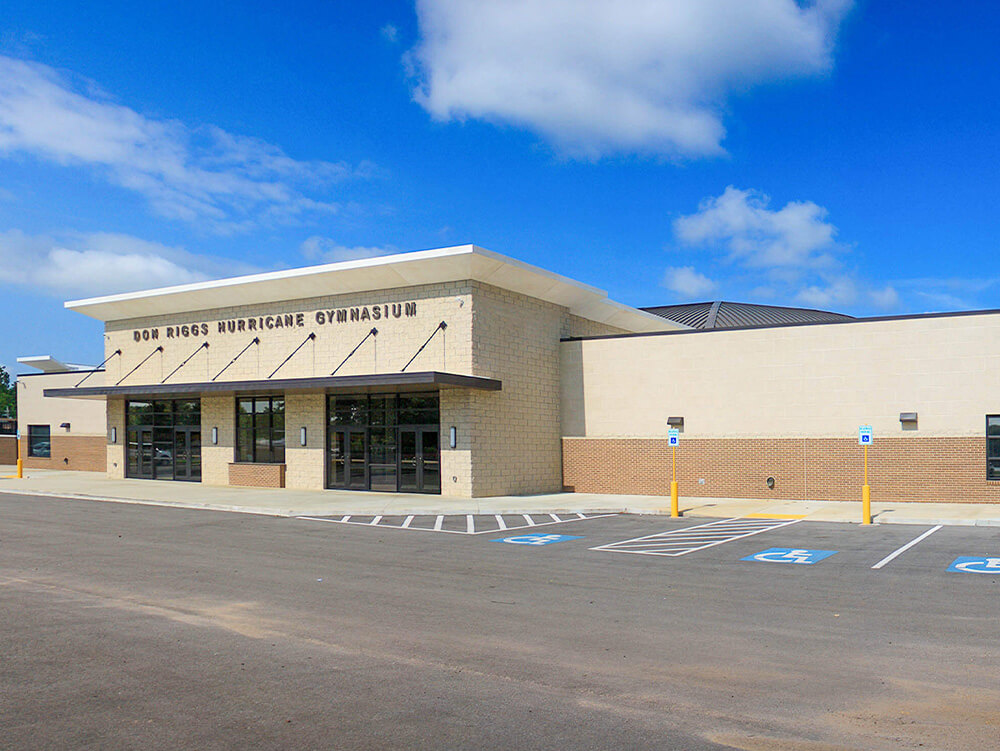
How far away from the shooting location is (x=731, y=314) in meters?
42.9

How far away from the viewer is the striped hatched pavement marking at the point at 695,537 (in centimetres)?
1515

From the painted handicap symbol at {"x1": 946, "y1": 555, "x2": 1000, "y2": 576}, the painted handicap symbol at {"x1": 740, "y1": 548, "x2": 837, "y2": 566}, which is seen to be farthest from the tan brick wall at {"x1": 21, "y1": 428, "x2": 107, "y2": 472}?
the painted handicap symbol at {"x1": 946, "y1": 555, "x2": 1000, "y2": 576}

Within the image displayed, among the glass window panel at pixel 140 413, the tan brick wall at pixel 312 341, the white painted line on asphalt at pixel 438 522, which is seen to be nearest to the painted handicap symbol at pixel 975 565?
the white painted line on asphalt at pixel 438 522

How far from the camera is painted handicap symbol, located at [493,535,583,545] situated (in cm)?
1617

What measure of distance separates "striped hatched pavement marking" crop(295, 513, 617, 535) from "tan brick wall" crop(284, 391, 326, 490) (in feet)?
25.8

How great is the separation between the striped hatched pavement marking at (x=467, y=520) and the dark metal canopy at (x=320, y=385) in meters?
4.08

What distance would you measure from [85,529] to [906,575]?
1541 centimetres

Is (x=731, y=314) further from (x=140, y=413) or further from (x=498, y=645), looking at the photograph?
(x=498, y=645)

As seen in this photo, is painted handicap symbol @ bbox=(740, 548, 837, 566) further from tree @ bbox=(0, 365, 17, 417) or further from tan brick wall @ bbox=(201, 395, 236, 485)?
tree @ bbox=(0, 365, 17, 417)

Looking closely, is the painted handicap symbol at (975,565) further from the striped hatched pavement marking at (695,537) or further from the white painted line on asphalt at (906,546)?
the striped hatched pavement marking at (695,537)

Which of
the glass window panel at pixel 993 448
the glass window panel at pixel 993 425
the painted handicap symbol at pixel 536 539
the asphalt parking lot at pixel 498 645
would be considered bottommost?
the painted handicap symbol at pixel 536 539

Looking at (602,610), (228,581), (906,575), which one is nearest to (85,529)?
(228,581)

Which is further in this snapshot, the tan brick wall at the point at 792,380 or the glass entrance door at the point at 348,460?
the glass entrance door at the point at 348,460

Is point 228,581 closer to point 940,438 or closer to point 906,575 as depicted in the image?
point 906,575
